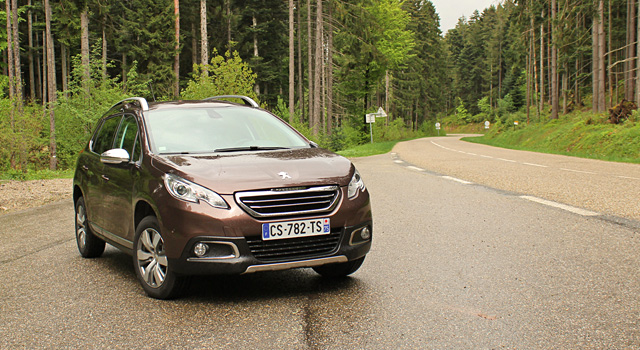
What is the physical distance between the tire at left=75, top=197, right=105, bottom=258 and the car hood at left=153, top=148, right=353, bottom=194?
77.3 inches

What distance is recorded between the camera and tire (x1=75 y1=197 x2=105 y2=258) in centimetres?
649

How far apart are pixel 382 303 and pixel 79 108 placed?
2053 cm

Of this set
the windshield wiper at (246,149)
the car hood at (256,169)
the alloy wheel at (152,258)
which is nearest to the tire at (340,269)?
the car hood at (256,169)

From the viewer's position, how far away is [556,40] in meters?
38.3

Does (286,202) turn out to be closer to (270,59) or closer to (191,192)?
(191,192)

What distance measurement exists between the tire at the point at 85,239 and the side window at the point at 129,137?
3.31 feet

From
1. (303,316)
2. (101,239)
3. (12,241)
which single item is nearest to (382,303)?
(303,316)

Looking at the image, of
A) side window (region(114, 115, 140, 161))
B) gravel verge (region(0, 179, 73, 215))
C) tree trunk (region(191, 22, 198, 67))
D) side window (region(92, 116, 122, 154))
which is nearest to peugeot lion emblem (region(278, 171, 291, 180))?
side window (region(114, 115, 140, 161))

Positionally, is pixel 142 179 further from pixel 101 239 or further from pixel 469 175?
pixel 469 175

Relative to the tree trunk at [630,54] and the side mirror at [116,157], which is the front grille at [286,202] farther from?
the tree trunk at [630,54]

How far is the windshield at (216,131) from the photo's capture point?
17.9ft

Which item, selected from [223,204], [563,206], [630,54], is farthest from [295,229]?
[630,54]

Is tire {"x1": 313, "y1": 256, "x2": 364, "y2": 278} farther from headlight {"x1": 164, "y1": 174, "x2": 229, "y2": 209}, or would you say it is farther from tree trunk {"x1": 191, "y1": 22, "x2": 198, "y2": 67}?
tree trunk {"x1": 191, "y1": 22, "x2": 198, "y2": 67}

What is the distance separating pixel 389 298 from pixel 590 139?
88.1 ft
